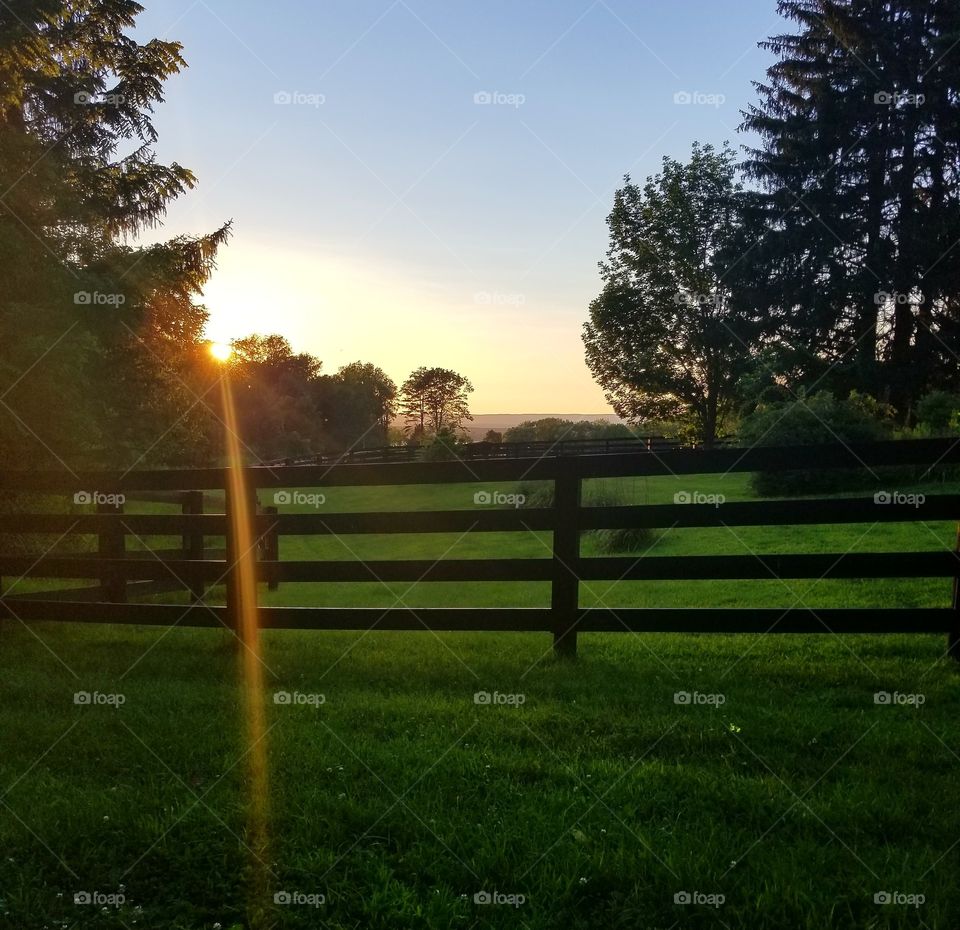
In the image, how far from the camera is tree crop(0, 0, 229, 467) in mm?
9086

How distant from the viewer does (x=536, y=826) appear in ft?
10.3

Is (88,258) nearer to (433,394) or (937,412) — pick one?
(937,412)

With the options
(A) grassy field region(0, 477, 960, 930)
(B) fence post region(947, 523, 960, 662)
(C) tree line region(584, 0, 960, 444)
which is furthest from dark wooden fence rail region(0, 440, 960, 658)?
(C) tree line region(584, 0, 960, 444)

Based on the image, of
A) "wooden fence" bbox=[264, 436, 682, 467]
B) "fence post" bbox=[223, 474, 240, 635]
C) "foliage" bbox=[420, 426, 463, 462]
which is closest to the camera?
"fence post" bbox=[223, 474, 240, 635]

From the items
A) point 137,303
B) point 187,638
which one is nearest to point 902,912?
point 187,638

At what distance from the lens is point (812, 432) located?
20953 mm

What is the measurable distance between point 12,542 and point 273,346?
5867 centimetres

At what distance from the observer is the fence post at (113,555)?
7.37m

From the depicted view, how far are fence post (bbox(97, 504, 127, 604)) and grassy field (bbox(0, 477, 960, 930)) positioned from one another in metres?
1.39

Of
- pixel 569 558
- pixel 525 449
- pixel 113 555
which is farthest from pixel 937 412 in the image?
pixel 113 555

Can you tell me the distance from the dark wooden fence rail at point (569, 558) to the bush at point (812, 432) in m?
14.1

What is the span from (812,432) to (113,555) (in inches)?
732

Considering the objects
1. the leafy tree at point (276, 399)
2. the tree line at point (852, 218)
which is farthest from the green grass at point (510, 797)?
the leafy tree at point (276, 399)

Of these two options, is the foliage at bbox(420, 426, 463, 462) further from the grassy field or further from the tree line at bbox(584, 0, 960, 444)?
the grassy field
